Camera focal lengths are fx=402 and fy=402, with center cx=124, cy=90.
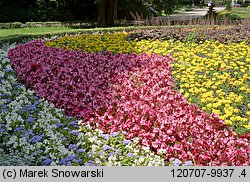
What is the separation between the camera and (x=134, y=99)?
550 centimetres

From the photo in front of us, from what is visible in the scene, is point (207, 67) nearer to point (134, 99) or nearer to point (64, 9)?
point (134, 99)

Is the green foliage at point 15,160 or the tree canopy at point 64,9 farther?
the tree canopy at point 64,9

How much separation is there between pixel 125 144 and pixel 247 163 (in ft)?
4.18

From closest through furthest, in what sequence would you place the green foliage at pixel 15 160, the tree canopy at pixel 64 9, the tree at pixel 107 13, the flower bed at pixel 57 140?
the green foliage at pixel 15 160, the flower bed at pixel 57 140, the tree at pixel 107 13, the tree canopy at pixel 64 9

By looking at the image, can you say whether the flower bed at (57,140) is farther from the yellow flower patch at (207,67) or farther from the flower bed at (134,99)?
the yellow flower patch at (207,67)

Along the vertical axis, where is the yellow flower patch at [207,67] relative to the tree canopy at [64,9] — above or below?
below

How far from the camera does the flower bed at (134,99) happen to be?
4051mm

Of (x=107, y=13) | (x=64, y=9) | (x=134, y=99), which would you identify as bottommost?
(x=134, y=99)

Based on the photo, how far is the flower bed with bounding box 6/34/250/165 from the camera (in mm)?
4051

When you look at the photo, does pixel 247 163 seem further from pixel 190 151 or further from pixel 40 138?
pixel 40 138

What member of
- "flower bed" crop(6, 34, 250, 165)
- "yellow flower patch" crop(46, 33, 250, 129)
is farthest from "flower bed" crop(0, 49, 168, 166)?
"yellow flower patch" crop(46, 33, 250, 129)

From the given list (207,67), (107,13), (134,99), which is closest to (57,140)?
(134,99)

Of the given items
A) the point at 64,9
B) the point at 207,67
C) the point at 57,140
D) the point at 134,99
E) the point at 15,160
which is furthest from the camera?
the point at 64,9

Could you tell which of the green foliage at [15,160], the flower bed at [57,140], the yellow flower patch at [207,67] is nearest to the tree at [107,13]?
the yellow flower patch at [207,67]
